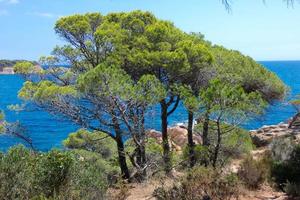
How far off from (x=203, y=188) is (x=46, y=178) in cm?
278

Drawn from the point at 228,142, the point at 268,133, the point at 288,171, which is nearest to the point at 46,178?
the point at 288,171

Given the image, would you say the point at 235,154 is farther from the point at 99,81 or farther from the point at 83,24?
the point at 83,24

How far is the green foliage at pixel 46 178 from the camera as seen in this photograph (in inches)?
251

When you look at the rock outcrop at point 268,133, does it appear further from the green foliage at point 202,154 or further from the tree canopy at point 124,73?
the green foliage at point 202,154

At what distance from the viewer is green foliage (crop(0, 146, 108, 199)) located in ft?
20.9

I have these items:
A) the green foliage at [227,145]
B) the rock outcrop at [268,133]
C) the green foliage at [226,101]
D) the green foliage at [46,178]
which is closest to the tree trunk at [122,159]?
the green foliage at [227,145]

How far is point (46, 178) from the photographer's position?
23.2 feet

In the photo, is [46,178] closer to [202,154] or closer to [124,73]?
[124,73]

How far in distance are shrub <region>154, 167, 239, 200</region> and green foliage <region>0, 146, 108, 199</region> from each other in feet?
4.78

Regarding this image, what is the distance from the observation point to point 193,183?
815cm

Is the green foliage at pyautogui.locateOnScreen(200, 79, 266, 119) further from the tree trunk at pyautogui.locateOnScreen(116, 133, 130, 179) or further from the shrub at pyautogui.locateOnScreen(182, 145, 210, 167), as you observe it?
the tree trunk at pyautogui.locateOnScreen(116, 133, 130, 179)

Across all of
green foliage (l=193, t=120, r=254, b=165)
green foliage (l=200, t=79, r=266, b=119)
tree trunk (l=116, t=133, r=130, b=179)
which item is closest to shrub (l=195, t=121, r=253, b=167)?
green foliage (l=193, t=120, r=254, b=165)

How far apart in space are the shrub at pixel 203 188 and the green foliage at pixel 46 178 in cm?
146

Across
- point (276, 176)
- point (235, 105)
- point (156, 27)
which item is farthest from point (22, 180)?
point (156, 27)
